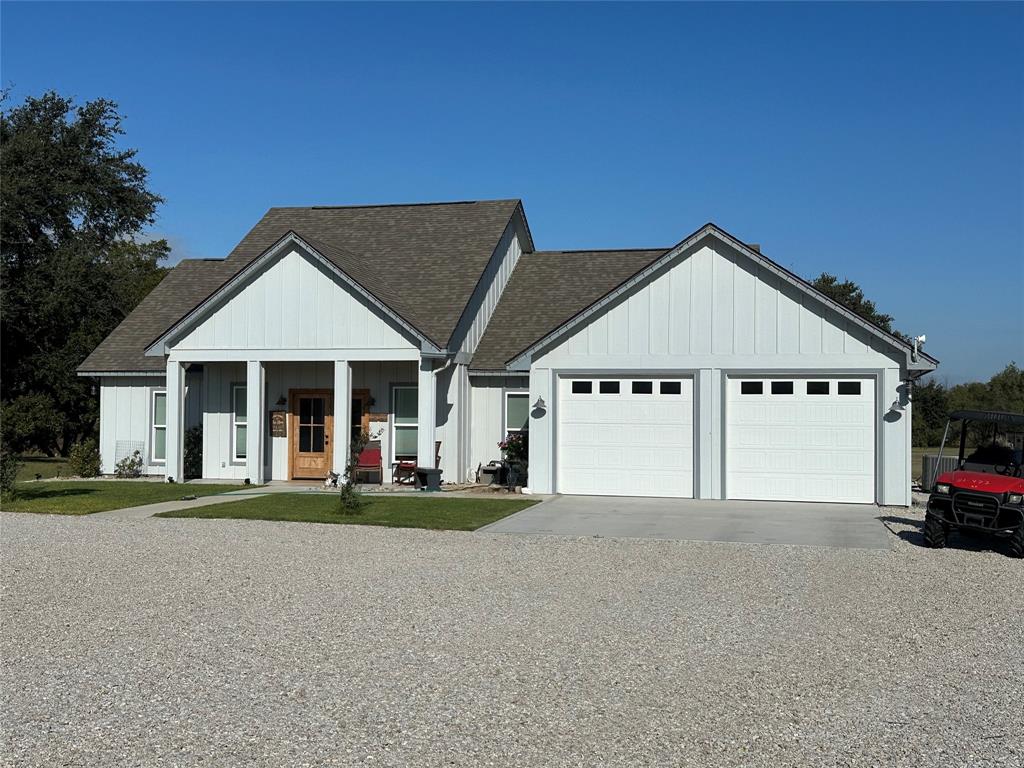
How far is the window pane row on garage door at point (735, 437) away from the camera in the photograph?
65.9 feet

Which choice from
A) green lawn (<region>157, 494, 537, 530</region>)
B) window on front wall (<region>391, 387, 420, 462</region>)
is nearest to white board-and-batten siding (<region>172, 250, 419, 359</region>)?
window on front wall (<region>391, 387, 420, 462</region>)

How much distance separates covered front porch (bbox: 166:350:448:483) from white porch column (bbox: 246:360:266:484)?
0.08ft

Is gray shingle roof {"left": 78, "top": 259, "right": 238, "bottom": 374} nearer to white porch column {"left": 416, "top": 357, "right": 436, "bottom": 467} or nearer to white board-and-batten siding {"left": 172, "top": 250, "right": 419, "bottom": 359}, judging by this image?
white board-and-batten siding {"left": 172, "top": 250, "right": 419, "bottom": 359}

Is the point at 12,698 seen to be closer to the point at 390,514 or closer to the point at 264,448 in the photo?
the point at 390,514

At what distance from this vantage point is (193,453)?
25.4 metres

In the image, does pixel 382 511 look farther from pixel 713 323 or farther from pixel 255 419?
pixel 713 323

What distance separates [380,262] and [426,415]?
6.39 meters

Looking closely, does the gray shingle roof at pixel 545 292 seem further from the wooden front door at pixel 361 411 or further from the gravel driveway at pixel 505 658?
the gravel driveway at pixel 505 658

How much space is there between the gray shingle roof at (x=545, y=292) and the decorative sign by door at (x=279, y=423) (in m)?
4.86

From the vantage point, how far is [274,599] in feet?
33.2

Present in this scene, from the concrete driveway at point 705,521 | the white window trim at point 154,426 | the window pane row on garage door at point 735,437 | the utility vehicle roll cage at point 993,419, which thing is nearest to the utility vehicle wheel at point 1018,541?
the utility vehicle roll cage at point 993,419

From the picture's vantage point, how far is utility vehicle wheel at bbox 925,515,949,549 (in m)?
14.3

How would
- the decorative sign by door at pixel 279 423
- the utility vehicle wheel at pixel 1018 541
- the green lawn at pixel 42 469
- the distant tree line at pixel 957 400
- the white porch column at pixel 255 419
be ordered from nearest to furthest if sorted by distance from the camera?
the utility vehicle wheel at pixel 1018 541
the white porch column at pixel 255 419
the decorative sign by door at pixel 279 423
the green lawn at pixel 42 469
the distant tree line at pixel 957 400

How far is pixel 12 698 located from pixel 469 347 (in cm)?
1842
